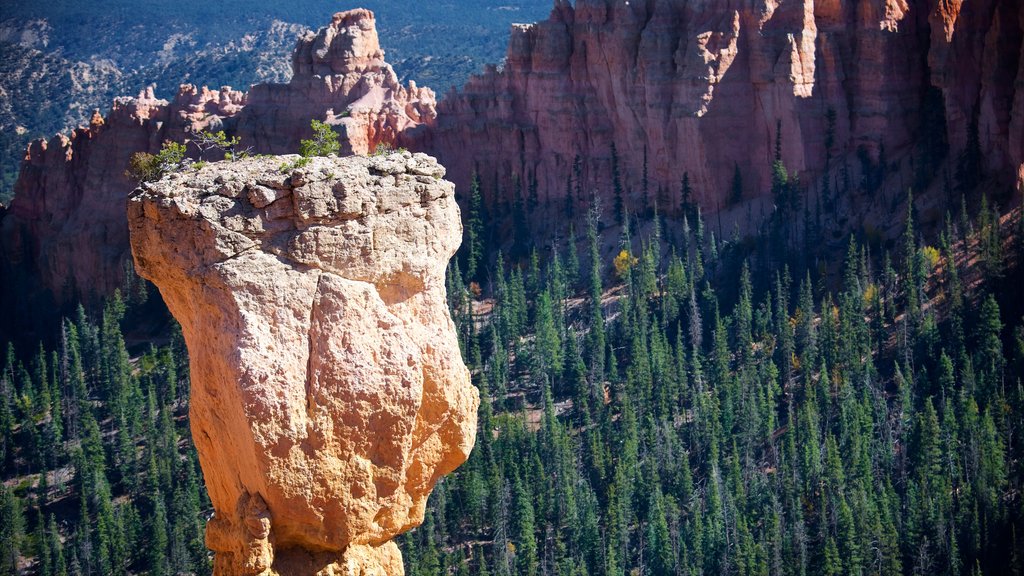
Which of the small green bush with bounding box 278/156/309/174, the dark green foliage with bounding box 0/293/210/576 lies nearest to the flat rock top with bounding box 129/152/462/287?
the small green bush with bounding box 278/156/309/174

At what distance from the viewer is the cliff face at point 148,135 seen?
101000mm

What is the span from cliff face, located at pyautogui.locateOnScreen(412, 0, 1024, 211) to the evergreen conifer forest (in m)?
4.13

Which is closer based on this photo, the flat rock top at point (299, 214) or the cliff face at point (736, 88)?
the flat rock top at point (299, 214)

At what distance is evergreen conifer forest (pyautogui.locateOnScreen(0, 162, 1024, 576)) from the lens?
68.4m

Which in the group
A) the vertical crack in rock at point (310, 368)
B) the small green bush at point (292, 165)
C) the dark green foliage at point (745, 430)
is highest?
the small green bush at point (292, 165)

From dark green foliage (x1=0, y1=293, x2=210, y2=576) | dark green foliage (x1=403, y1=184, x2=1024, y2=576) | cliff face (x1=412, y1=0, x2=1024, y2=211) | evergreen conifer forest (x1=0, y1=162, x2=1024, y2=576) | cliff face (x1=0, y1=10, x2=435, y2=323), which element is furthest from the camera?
cliff face (x1=0, y1=10, x2=435, y2=323)

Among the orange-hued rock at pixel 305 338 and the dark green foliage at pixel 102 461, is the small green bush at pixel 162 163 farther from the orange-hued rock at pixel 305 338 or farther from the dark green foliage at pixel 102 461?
the dark green foliage at pixel 102 461

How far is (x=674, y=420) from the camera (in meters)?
79.3

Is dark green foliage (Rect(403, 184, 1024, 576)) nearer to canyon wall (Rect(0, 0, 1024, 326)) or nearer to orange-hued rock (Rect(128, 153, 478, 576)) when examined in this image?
canyon wall (Rect(0, 0, 1024, 326))

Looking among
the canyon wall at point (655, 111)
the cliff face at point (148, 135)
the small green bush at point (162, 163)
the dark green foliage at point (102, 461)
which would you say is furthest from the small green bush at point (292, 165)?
the cliff face at point (148, 135)

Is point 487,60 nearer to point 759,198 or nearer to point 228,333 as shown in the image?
point 759,198

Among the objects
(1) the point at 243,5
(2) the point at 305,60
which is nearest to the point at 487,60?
(1) the point at 243,5

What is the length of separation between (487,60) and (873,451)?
330 ft

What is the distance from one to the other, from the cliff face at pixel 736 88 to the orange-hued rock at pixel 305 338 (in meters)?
65.7
